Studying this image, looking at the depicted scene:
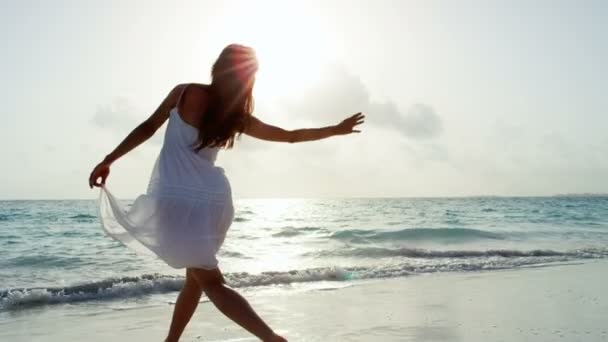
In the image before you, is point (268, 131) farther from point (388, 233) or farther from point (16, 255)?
point (388, 233)

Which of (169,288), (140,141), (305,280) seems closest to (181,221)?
(140,141)

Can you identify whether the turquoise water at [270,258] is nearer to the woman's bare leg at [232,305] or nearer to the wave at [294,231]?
the wave at [294,231]

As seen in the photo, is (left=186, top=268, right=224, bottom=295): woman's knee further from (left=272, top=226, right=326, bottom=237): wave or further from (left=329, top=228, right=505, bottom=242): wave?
(left=272, top=226, right=326, bottom=237): wave

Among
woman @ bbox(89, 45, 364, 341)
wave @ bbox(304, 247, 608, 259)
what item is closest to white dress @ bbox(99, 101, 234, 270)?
woman @ bbox(89, 45, 364, 341)

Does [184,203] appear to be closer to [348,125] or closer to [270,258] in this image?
[348,125]

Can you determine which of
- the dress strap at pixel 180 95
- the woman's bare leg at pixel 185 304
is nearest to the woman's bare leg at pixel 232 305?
the woman's bare leg at pixel 185 304

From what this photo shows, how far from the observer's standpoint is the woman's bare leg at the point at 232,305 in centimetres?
322

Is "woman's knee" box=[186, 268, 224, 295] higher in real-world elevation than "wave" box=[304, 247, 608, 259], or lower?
higher

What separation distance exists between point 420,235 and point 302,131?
18696 millimetres

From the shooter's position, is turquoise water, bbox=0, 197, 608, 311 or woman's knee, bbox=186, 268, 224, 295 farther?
turquoise water, bbox=0, 197, 608, 311

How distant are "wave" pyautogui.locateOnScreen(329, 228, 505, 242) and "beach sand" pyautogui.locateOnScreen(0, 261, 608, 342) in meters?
11.7

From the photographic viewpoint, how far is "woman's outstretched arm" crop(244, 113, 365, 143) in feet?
11.0

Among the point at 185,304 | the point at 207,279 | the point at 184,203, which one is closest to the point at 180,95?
the point at 184,203

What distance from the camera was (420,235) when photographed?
2139cm
